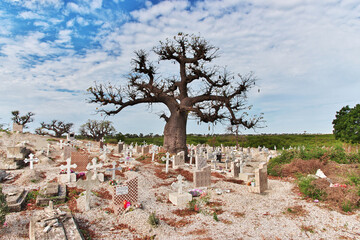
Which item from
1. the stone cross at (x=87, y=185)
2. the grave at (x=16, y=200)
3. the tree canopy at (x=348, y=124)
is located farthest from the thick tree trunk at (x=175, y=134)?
the tree canopy at (x=348, y=124)

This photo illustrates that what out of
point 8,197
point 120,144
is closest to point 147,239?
point 8,197

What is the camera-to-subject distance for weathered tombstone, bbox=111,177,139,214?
21.9 ft

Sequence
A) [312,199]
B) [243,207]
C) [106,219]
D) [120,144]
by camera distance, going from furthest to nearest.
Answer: [120,144]
[312,199]
[243,207]
[106,219]

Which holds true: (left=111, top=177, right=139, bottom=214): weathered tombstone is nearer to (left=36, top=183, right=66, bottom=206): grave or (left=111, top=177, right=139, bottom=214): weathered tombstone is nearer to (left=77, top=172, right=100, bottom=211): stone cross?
(left=77, top=172, right=100, bottom=211): stone cross

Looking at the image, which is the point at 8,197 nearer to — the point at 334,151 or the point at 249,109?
the point at 249,109

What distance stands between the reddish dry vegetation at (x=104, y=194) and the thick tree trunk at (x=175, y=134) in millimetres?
8605

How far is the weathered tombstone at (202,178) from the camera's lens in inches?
370

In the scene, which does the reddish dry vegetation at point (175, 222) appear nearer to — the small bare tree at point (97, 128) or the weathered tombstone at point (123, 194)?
the weathered tombstone at point (123, 194)

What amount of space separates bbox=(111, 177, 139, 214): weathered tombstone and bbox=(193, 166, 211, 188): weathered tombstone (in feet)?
9.87

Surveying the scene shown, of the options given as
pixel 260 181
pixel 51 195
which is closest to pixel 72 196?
pixel 51 195

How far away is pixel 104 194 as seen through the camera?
8.30 meters

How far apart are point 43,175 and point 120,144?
10.3m

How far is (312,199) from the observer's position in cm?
808

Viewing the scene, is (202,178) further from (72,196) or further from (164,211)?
(72,196)
